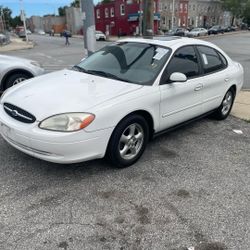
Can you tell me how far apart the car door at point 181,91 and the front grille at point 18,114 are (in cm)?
170

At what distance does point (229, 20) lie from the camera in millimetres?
88750

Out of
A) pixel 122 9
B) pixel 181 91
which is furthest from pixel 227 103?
pixel 122 9

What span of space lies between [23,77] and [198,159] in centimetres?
472

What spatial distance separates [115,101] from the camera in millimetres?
3525

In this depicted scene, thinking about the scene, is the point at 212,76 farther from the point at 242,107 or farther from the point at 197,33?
the point at 197,33

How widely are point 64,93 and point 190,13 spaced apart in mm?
74385

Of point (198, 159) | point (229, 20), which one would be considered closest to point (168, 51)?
point (198, 159)

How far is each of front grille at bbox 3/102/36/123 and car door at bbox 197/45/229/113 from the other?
2.76 metres

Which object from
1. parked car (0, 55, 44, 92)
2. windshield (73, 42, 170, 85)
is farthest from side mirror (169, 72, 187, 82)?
parked car (0, 55, 44, 92)

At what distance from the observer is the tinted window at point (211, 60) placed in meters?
4.98

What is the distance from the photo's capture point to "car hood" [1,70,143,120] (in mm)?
3379

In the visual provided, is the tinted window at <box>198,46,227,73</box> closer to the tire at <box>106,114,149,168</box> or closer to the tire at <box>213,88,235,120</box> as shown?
the tire at <box>213,88,235,120</box>

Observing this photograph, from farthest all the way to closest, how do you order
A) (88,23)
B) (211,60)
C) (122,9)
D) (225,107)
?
(122,9), (88,23), (225,107), (211,60)

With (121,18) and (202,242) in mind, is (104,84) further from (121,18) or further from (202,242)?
(121,18)
